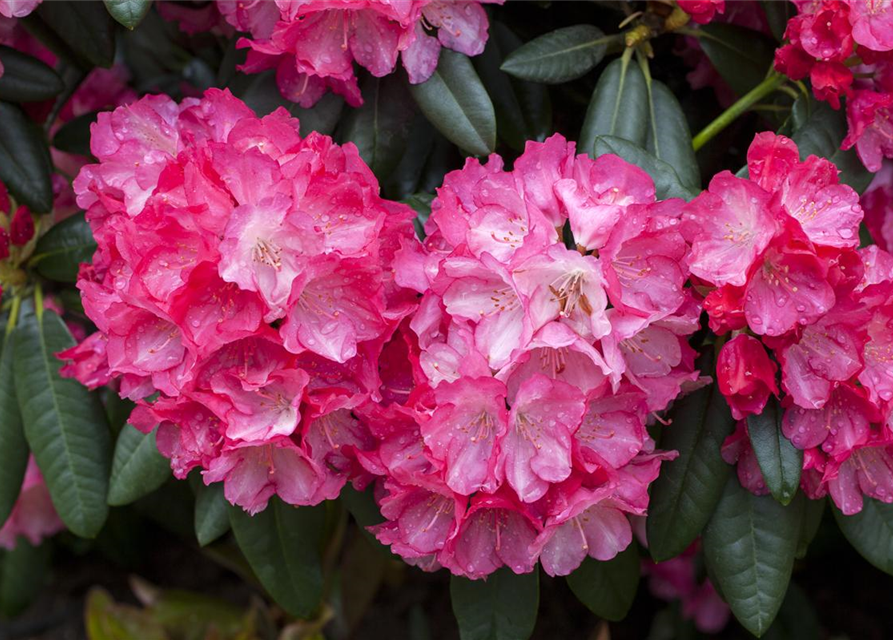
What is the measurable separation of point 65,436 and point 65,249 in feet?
0.83

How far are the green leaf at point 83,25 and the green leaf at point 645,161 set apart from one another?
2.21 feet

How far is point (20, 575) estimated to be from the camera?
2.09 meters

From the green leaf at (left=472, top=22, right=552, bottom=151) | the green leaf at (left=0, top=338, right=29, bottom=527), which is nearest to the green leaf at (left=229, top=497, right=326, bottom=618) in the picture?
the green leaf at (left=0, top=338, right=29, bottom=527)

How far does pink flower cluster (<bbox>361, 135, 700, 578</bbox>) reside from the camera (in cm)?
88

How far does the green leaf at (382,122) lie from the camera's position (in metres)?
1.20

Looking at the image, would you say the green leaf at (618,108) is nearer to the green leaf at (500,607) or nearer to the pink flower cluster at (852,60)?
the pink flower cluster at (852,60)

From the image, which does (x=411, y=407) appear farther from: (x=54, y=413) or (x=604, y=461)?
(x=54, y=413)

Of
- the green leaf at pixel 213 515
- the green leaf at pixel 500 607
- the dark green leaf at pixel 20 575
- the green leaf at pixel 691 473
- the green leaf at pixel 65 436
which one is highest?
the green leaf at pixel 65 436

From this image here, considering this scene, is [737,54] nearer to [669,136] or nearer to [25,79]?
[669,136]

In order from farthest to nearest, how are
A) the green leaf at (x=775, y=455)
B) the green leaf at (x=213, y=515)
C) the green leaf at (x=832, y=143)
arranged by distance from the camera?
the green leaf at (x=213, y=515) < the green leaf at (x=832, y=143) < the green leaf at (x=775, y=455)

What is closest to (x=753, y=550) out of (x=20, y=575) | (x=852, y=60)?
(x=852, y=60)

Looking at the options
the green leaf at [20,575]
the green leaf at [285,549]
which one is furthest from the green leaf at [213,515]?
the green leaf at [20,575]

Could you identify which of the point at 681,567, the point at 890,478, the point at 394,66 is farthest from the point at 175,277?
the point at 681,567

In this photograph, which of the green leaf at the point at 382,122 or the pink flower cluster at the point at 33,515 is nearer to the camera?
the green leaf at the point at 382,122
